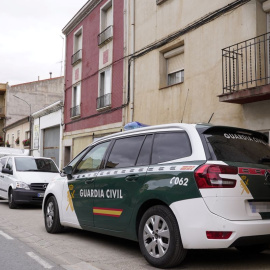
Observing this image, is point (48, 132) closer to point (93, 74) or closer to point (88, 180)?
point (93, 74)

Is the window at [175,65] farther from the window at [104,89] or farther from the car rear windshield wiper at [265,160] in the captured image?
the car rear windshield wiper at [265,160]

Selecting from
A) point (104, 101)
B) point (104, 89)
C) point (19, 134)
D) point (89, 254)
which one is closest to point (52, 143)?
point (104, 89)

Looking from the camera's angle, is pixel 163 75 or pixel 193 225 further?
pixel 163 75

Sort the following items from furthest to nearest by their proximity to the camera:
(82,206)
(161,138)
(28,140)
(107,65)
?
(28,140) → (107,65) → (82,206) → (161,138)

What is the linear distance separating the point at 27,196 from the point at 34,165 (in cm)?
151

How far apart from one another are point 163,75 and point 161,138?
863 centimetres

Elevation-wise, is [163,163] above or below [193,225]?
above

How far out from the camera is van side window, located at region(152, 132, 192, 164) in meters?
5.00

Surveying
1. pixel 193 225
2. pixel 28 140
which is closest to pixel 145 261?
pixel 193 225

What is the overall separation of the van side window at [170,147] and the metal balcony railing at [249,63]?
4.49 m

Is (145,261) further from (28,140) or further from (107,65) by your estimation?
(28,140)

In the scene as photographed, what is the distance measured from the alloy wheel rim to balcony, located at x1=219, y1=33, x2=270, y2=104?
15.7 feet

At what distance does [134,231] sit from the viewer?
534 cm

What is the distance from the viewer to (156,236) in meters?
4.93
